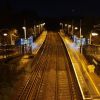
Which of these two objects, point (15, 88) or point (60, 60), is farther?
point (60, 60)

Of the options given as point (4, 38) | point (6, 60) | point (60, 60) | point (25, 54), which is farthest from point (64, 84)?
point (4, 38)

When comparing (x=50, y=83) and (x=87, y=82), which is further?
(x=50, y=83)

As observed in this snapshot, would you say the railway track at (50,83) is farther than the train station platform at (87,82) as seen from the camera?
Yes

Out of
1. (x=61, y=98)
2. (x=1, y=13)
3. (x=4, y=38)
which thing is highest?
(x=1, y=13)

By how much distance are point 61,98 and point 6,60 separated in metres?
14.2

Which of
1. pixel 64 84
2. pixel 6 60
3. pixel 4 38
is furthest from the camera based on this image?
pixel 4 38

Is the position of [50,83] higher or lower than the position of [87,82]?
lower

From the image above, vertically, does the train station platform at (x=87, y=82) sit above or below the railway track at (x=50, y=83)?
above

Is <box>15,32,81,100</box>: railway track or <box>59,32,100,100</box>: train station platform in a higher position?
<box>59,32,100,100</box>: train station platform

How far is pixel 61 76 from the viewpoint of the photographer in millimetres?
28359

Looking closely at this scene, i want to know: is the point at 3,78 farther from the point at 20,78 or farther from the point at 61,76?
the point at 61,76

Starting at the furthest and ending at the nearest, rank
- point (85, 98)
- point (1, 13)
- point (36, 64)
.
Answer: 1. point (1, 13)
2. point (36, 64)
3. point (85, 98)

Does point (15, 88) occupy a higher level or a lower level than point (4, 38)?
lower

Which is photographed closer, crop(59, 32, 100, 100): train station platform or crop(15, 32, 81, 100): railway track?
crop(59, 32, 100, 100): train station platform
